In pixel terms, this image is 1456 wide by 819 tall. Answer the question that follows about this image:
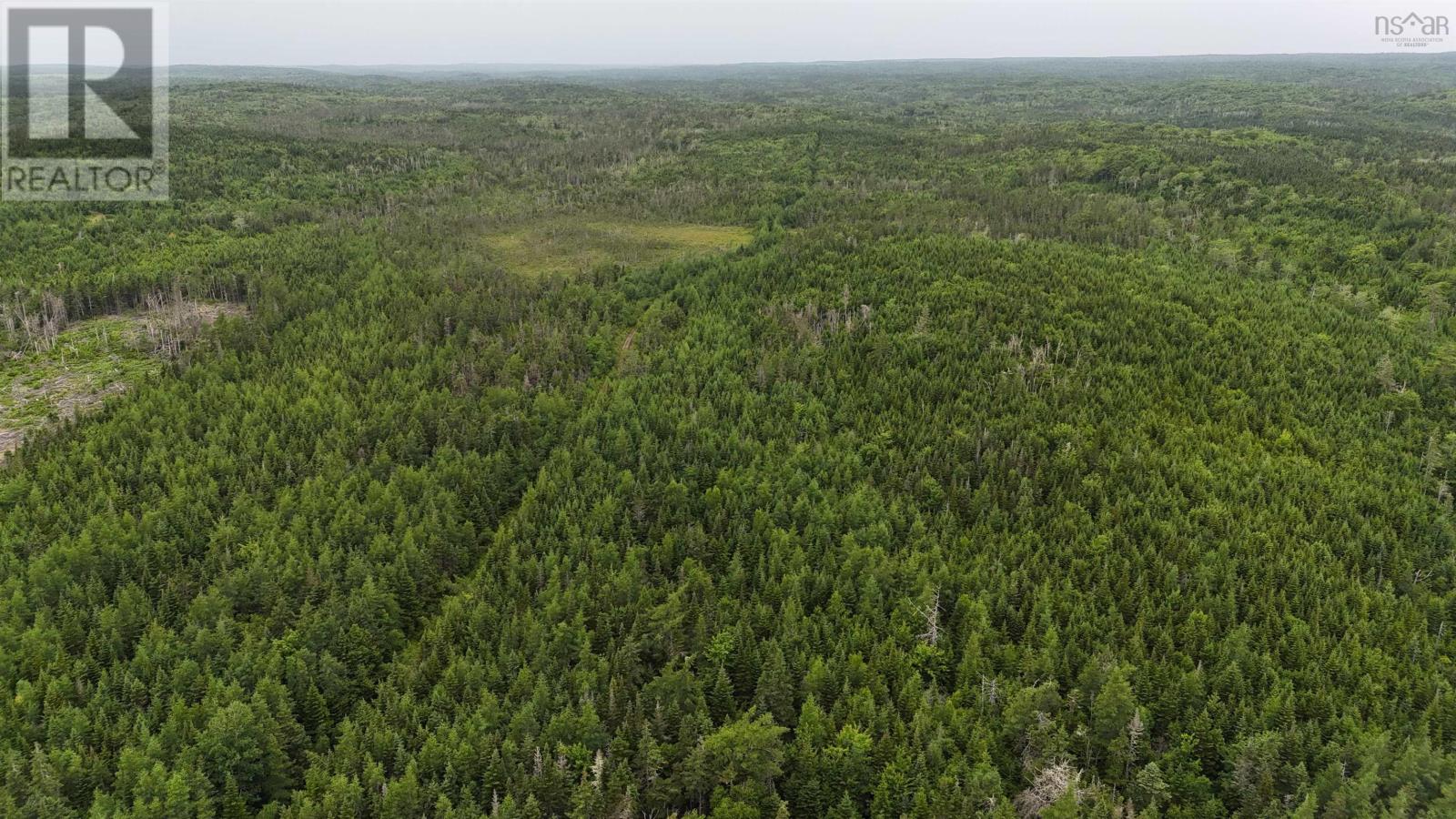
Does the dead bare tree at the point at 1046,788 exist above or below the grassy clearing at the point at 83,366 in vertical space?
below

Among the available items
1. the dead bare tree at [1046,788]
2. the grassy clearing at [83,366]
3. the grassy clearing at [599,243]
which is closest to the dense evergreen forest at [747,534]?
the dead bare tree at [1046,788]

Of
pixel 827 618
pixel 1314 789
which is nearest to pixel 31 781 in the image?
pixel 827 618

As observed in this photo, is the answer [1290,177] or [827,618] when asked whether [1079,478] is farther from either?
[1290,177]

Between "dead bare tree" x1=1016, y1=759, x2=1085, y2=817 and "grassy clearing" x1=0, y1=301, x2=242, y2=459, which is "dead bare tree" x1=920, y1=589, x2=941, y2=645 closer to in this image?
"dead bare tree" x1=1016, y1=759, x2=1085, y2=817

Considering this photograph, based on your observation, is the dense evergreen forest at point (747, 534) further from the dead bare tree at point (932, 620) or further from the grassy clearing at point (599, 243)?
the grassy clearing at point (599, 243)

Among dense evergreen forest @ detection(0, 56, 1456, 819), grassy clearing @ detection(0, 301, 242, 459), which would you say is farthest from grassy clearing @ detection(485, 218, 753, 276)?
grassy clearing @ detection(0, 301, 242, 459)

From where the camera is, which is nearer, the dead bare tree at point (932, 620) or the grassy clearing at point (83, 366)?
the dead bare tree at point (932, 620)

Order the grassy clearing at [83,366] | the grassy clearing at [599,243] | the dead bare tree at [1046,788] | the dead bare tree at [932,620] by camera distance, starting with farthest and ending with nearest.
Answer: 1. the grassy clearing at [599,243]
2. the grassy clearing at [83,366]
3. the dead bare tree at [932,620]
4. the dead bare tree at [1046,788]

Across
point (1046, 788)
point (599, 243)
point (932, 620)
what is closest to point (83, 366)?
point (599, 243)
